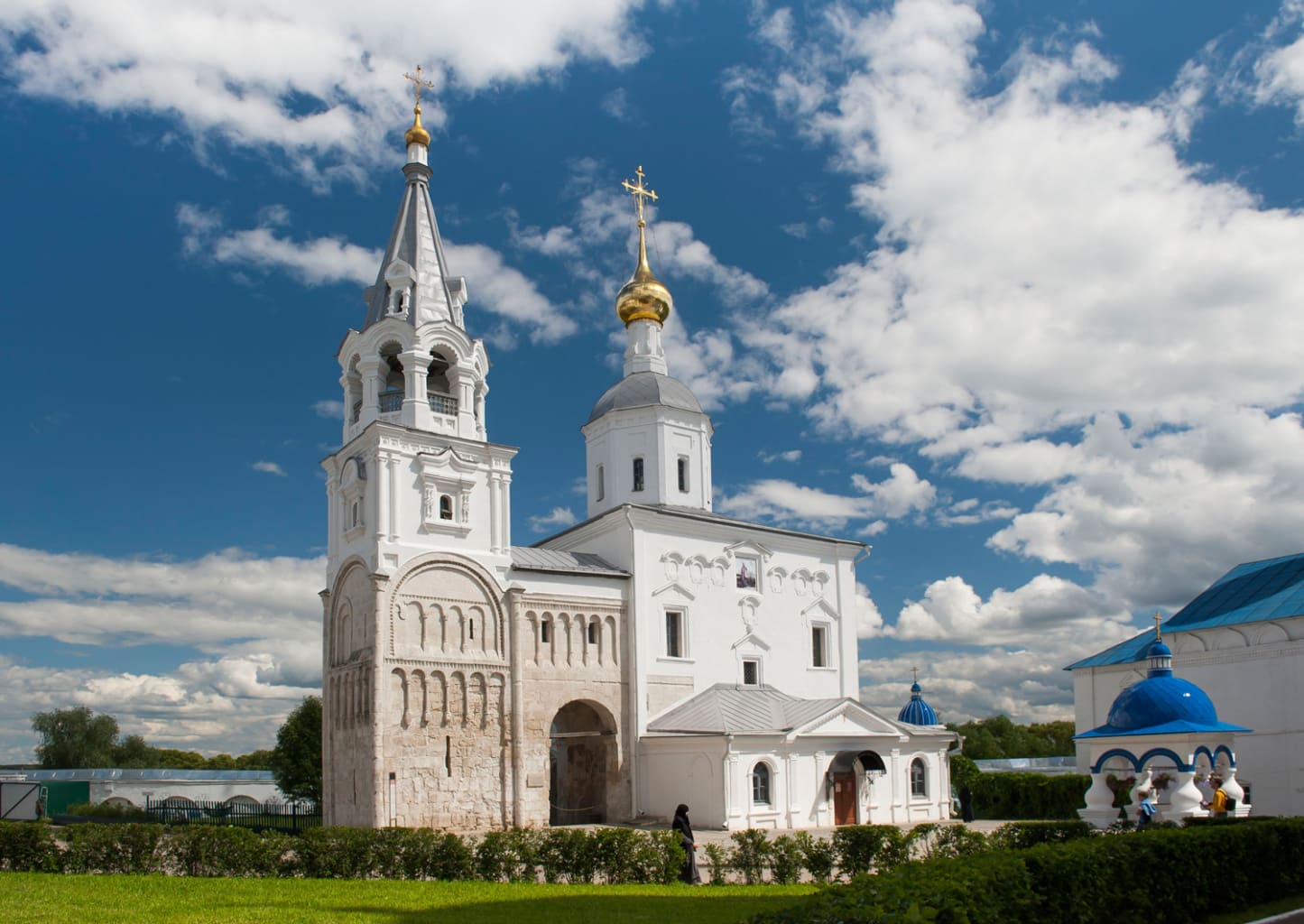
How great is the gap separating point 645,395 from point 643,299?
3.40 meters

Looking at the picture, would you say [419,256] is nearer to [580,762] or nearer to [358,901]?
[580,762]

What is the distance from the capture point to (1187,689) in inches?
650

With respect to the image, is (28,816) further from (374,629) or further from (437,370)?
(437,370)

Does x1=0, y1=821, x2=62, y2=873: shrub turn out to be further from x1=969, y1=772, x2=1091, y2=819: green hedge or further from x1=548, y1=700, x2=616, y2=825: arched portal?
x1=969, y1=772, x2=1091, y2=819: green hedge

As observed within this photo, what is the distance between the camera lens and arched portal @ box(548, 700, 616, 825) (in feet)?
87.1

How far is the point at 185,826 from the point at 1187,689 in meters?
15.2

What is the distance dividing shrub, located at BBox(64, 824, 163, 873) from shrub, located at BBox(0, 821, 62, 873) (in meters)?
0.28

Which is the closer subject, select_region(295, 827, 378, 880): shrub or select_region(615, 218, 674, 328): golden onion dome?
select_region(295, 827, 378, 880): shrub

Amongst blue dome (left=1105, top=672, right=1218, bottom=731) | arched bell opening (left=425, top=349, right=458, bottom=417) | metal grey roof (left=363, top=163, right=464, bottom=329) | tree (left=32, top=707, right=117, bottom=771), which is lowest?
tree (left=32, top=707, right=117, bottom=771)

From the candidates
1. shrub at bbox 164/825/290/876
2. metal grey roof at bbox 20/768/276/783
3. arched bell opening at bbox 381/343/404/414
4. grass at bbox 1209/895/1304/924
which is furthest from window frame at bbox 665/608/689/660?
metal grey roof at bbox 20/768/276/783

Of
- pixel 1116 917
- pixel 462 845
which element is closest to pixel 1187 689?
pixel 1116 917

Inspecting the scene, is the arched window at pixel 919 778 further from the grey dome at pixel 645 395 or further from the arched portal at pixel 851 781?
the grey dome at pixel 645 395

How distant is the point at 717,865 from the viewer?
48.2 ft

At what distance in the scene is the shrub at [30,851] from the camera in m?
15.1
